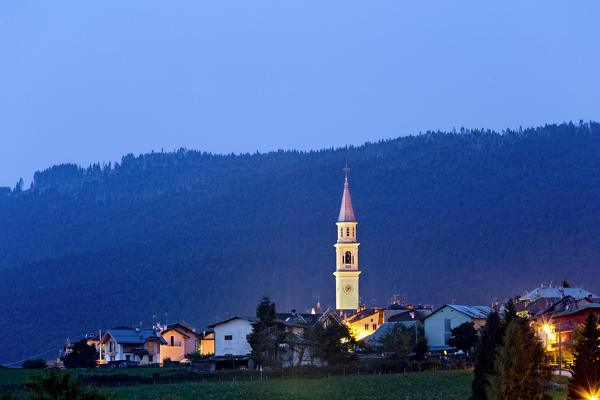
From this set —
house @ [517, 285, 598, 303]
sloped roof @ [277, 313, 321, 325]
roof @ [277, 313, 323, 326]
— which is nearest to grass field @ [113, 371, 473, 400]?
roof @ [277, 313, 323, 326]

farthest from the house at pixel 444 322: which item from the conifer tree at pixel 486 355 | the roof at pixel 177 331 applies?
the conifer tree at pixel 486 355

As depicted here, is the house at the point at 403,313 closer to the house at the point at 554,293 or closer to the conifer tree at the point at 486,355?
the house at the point at 554,293

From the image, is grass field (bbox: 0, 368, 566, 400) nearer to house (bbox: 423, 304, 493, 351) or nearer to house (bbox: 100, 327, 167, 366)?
house (bbox: 423, 304, 493, 351)

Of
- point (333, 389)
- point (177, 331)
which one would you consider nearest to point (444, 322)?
point (177, 331)

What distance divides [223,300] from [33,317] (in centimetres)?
3218

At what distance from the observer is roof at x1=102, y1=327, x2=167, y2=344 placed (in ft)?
330

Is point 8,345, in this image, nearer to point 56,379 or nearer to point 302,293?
point 302,293

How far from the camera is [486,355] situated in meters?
47.6

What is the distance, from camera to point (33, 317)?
182 metres

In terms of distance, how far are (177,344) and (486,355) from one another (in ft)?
185

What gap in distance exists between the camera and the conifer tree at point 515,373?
143 ft

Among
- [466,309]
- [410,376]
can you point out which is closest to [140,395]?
[410,376]

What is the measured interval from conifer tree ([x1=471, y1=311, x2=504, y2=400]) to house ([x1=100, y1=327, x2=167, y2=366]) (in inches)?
2093

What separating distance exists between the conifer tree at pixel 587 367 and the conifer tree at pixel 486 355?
11.0ft
